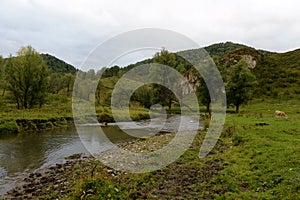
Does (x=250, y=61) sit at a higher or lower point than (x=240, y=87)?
higher

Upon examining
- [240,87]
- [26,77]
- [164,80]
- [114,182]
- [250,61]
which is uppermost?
[250,61]

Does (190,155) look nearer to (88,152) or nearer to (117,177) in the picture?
(117,177)

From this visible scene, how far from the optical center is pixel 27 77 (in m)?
50.5

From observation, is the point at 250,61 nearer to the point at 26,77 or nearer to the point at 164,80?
the point at 164,80

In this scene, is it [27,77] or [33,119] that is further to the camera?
[27,77]

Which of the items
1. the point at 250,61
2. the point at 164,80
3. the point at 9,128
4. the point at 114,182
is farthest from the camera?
the point at 250,61

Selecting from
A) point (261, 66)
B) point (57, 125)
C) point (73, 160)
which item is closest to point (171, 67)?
point (261, 66)

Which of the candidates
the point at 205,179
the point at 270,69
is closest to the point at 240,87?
the point at 270,69

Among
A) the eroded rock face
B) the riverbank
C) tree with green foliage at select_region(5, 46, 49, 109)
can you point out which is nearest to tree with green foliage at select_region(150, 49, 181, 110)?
tree with green foliage at select_region(5, 46, 49, 109)

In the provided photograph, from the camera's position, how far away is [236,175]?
Result: 466 inches

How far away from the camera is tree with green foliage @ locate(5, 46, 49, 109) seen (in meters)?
50.1

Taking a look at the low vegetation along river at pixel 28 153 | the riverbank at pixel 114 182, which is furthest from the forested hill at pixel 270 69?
the riverbank at pixel 114 182

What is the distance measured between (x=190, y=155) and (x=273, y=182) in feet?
23.7

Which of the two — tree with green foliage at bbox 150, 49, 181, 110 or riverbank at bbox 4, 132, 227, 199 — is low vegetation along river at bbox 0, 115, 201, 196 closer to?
riverbank at bbox 4, 132, 227, 199
